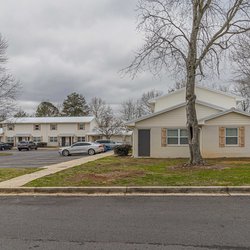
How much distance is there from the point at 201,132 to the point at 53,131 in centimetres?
5222

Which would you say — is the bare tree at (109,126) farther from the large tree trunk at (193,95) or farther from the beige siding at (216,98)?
the large tree trunk at (193,95)

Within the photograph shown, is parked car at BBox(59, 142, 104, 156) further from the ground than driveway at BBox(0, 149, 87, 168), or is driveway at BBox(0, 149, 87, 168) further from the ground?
parked car at BBox(59, 142, 104, 156)

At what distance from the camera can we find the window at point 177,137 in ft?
89.4

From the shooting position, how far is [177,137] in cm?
2731

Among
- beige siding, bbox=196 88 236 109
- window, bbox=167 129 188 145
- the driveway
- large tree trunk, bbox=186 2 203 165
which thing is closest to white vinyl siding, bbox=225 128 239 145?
window, bbox=167 129 188 145

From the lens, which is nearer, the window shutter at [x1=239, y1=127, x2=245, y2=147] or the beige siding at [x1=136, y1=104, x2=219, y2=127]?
the window shutter at [x1=239, y1=127, x2=245, y2=147]

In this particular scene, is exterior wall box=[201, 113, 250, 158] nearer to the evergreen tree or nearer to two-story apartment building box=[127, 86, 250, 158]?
two-story apartment building box=[127, 86, 250, 158]

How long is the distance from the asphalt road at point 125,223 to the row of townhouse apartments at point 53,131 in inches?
2514

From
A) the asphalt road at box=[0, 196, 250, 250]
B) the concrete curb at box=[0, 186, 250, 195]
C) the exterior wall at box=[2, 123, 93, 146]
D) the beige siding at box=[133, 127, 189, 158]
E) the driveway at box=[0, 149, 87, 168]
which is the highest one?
the exterior wall at box=[2, 123, 93, 146]

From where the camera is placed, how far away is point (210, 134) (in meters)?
26.4

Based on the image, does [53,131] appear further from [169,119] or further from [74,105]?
[169,119]

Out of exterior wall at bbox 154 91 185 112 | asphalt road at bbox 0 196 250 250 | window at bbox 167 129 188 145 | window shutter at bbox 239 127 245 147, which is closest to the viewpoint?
asphalt road at bbox 0 196 250 250

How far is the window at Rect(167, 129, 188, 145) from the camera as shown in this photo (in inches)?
1073

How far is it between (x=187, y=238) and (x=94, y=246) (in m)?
1.59
